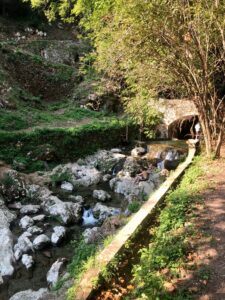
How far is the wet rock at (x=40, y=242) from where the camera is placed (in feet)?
28.7

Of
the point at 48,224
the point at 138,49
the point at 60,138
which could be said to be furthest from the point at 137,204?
the point at 60,138

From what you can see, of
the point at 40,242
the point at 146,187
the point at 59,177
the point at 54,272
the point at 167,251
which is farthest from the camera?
the point at 59,177

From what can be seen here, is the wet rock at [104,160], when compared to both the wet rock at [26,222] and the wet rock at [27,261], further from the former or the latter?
the wet rock at [27,261]

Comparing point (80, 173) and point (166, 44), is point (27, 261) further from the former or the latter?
point (80, 173)

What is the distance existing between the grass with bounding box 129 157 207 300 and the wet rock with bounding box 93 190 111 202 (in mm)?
4171

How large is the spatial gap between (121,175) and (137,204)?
174 inches

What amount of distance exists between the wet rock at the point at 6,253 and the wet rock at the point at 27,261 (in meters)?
0.26

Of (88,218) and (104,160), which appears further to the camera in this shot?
(104,160)

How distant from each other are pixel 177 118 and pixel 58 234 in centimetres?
1115

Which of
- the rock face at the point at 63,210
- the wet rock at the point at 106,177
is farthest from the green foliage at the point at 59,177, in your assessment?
the rock face at the point at 63,210

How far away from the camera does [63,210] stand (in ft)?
34.8

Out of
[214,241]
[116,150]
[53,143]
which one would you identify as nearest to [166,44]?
[214,241]

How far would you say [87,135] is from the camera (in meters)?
16.5

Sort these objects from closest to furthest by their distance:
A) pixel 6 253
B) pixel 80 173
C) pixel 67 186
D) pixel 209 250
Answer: pixel 209 250, pixel 6 253, pixel 67 186, pixel 80 173
